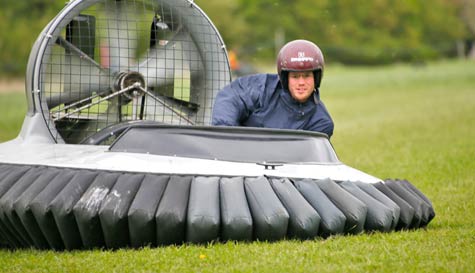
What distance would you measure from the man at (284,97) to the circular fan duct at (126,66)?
3.27 feet

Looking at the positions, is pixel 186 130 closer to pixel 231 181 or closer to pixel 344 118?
pixel 231 181

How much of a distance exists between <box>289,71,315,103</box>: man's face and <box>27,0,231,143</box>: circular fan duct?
1.17 metres

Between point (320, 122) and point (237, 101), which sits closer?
point (237, 101)

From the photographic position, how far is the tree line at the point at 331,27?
30.1m

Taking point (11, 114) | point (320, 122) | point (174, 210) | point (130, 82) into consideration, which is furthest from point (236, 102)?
point (11, 114)

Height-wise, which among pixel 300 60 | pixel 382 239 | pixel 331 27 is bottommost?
pixel 331 27

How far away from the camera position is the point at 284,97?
539 centimetres

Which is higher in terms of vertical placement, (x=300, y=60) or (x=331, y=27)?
(x=300, y=60)

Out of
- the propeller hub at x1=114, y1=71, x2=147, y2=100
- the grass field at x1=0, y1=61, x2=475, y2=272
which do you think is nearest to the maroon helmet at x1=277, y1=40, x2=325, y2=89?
the grass field at x1=0, y1=61, x2=475, y2=272

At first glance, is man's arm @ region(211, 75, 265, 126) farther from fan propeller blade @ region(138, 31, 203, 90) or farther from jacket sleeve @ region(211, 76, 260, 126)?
fan propeller blade @ region(138, 31, 203, 90)

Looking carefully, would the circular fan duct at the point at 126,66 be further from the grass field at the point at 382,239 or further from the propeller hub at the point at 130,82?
the grass field at the point at 382,239

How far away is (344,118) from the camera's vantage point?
50.7 feet

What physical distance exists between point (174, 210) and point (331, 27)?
32.0 m

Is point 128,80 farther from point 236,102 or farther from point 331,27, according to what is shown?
point 331,27
